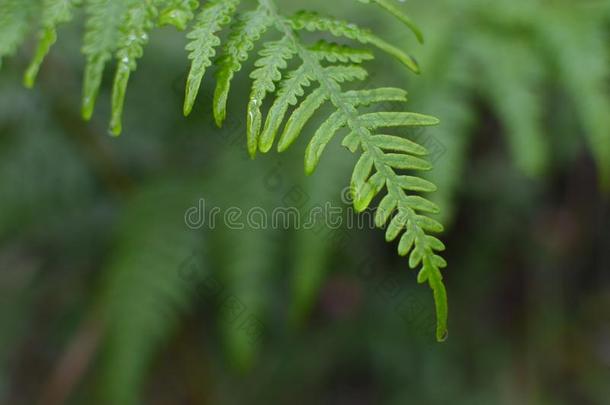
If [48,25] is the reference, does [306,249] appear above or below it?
below

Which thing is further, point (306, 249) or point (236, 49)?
point (306, 249)

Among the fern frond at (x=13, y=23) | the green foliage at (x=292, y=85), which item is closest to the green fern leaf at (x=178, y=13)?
the green foliage at (x=292, y=85)

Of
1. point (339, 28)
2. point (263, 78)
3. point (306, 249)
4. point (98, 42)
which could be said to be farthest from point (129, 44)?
point (306, 249)

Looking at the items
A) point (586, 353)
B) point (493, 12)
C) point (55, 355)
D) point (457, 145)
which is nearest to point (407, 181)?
point (457, 145)

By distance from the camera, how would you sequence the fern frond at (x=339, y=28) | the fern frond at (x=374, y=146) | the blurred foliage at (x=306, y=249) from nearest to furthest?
the fern frond at (x=374, y=146) < the fern frond at (x=339, y=28) < the blurred foliage at (x=306, y=249)

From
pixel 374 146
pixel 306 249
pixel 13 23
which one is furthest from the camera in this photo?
pixel 306 249

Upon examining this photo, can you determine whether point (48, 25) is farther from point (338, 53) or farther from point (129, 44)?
point (338, 53)

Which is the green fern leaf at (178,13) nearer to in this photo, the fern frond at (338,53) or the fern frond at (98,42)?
the fern frond at (98,42)

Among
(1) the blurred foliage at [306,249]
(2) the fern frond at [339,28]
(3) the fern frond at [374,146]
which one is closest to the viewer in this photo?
(3) the fern frond at [374,146]
